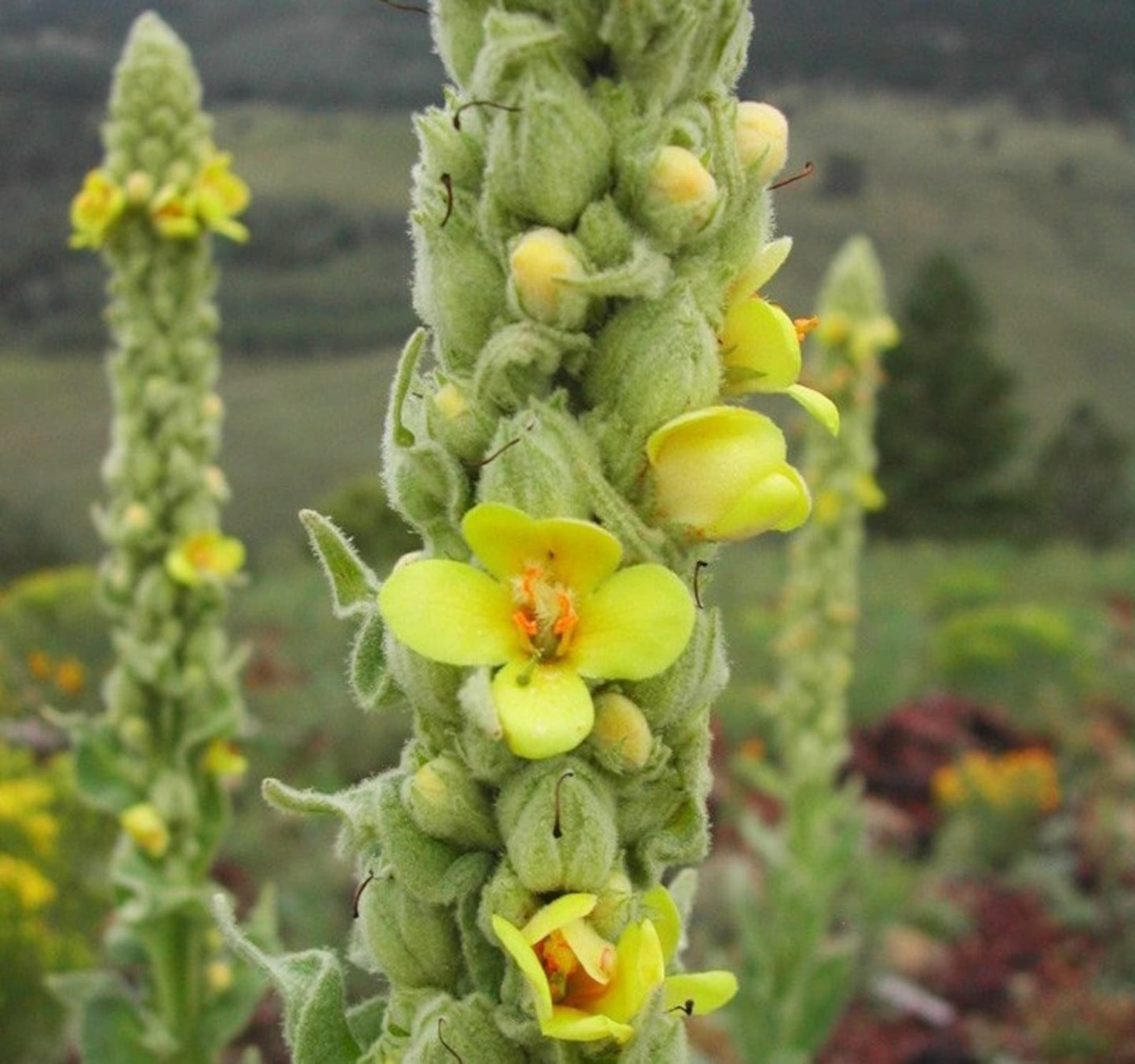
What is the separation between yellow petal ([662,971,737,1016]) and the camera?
4.89 feet

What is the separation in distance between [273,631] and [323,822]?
514cm

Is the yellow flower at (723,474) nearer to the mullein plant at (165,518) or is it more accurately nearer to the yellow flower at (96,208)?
the mullein plant at (165,518)

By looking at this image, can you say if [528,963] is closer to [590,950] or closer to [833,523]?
[590,950]

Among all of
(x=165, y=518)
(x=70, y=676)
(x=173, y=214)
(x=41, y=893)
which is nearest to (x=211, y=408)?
(x=165, y=518)

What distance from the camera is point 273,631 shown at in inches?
502

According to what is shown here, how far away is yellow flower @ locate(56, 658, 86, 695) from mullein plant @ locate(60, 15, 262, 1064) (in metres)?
4.95

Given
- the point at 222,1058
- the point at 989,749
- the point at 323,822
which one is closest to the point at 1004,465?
the point at 989,749

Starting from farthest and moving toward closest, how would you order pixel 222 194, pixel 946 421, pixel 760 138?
pixel 946 421
pixel 222 194
pixel 760 138

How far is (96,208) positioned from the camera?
360cm

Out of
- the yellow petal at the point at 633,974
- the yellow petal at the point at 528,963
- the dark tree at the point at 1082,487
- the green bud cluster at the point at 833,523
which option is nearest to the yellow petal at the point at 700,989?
the yellow petal at the point at 633,974

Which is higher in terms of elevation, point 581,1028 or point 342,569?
point 342,569

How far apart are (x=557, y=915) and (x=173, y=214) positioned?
113 inches

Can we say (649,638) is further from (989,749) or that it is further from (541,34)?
(989,749)

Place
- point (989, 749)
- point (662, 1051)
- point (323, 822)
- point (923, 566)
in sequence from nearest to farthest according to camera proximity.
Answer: point (662, 1051) → point (323, 822) → point (989, 749) → point (923, 566)
